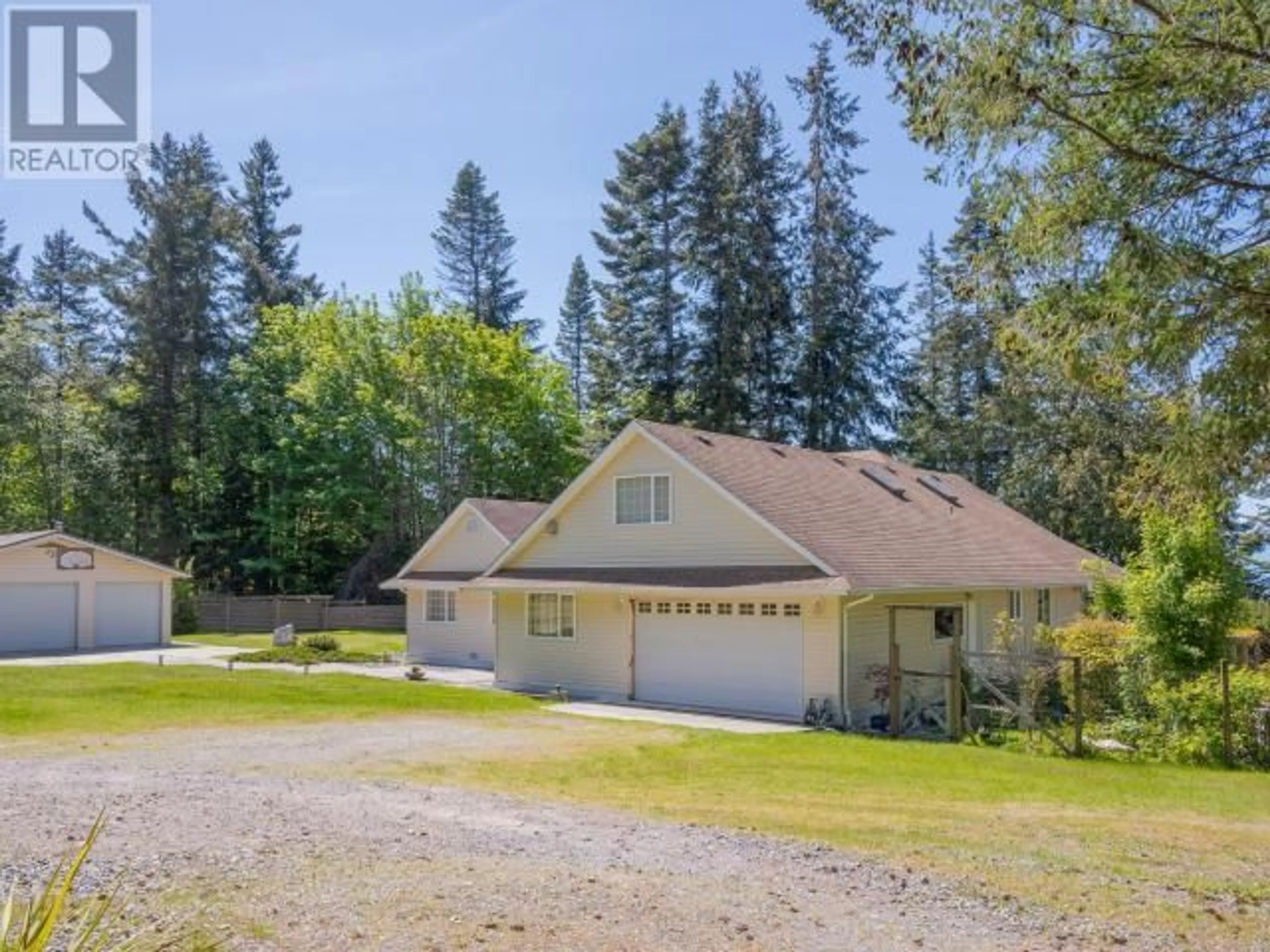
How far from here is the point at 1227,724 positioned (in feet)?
47.1

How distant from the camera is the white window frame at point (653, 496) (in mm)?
21547

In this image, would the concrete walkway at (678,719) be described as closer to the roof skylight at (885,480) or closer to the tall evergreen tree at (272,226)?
the roof skylight at (885,480)

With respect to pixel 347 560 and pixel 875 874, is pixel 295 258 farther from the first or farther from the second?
pixel 875 874

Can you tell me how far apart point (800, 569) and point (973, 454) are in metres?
27.0

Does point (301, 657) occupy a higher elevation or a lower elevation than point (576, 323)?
lower

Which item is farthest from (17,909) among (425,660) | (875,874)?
(425,660)

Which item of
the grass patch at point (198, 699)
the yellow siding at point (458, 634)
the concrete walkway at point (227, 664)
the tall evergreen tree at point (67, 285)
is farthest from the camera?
the tall evergreen tree at point (67, 285)

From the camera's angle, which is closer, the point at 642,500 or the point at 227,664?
the point at 642,500

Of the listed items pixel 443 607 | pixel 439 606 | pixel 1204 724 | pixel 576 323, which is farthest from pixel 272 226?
pixel 1204 724

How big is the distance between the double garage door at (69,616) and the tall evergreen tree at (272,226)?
23.6 metres

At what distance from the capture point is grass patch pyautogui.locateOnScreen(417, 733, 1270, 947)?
715 centimetres

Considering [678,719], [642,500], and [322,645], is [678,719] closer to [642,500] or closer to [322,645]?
[642,500]

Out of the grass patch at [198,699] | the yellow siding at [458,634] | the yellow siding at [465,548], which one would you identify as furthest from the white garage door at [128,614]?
the yellow siding at [458,634]
